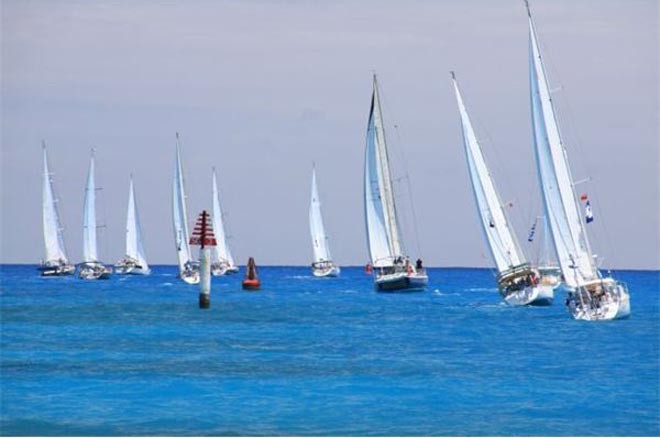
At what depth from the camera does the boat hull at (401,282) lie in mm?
89750

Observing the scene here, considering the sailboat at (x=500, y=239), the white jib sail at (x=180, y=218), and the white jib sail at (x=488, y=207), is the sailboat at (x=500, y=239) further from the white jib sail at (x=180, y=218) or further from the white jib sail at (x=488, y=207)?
the white jib sail at (x=180, y=218)

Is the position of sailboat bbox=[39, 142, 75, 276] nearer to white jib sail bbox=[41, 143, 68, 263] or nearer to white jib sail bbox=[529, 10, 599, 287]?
white jib sail bbox=[41, 143, 68, 263]

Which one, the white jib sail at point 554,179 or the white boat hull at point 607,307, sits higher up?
the white jib sail at point 554,179

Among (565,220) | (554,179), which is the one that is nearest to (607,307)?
(565,220)

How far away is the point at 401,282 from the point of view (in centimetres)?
9000

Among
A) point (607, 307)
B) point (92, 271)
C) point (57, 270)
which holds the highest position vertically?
point (57, 270)

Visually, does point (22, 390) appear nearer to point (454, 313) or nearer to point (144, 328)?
point (144, 328)

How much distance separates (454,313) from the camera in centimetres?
7462

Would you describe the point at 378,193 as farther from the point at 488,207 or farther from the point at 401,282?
the point at 488,207

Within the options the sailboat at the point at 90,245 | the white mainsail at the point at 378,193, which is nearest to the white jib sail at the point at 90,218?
the sailboat at the point at 90,245

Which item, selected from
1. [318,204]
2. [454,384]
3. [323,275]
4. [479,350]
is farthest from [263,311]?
[323,275]

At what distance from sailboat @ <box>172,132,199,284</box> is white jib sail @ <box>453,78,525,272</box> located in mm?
51696

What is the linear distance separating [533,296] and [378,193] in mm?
19949

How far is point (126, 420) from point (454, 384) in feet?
34.8
